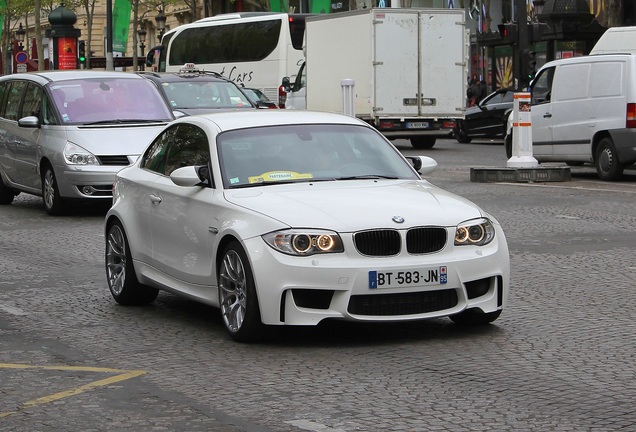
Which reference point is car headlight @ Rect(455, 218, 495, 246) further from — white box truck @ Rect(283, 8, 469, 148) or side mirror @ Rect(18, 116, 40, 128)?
white box truck @ Rect(283, 8, 469, 148)

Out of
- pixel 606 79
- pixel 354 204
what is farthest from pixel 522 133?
pixel 354 204

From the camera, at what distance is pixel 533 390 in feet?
22.5

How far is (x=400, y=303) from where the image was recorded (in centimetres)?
817

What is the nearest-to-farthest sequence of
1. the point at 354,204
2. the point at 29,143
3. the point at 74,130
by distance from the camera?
the point at 354,204 → the point at 74,130 → the point at 29,143

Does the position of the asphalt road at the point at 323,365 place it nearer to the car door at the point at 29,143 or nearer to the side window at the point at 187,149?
the side window at the point at 187,149

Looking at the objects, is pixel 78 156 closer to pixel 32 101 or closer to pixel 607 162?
pixel 32 101

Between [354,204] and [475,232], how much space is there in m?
0.75

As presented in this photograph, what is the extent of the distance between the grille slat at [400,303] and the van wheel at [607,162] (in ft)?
45.2

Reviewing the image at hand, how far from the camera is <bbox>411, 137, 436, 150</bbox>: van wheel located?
115 ft

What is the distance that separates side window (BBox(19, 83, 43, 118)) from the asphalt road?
6.62 metres

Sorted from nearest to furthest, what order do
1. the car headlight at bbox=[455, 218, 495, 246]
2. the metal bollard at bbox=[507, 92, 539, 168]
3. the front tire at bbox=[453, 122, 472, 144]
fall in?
1. the car headlight at bbox=[455, 218, 495, 246]
2. the metal bollard at bbox=[507, 92, 539, 168]
3. the front tire at bbox=[453, 122, 472, 144]

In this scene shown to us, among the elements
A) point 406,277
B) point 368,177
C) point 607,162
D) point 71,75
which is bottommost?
point 607,162

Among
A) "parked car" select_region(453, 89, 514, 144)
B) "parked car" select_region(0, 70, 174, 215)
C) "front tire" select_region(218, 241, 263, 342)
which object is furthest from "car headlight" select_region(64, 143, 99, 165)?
"parked car" select_region(453, 89, 514, 144)

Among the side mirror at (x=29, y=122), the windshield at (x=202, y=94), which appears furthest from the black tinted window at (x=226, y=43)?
the side mirror at (x=29, y=122)
